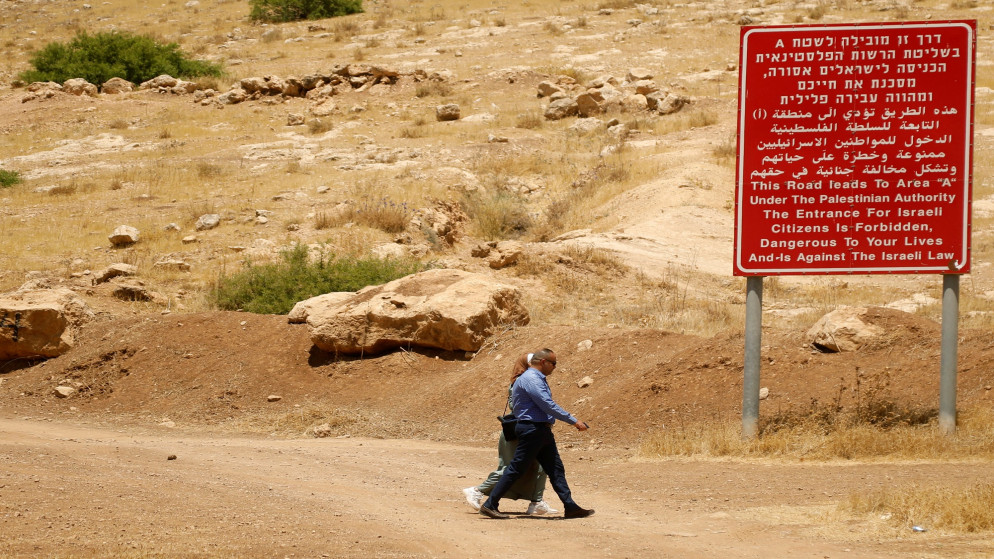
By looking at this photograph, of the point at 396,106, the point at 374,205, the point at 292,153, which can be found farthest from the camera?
the point at 396,106

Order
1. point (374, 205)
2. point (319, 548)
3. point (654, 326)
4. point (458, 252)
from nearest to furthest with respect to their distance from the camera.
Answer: point (319, 548), point (654, 326), point (458, 252), point (374, 205)

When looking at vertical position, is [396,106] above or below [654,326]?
above

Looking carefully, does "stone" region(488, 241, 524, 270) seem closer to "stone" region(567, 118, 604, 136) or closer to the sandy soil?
the sandy soil

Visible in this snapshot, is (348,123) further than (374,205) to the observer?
Yes

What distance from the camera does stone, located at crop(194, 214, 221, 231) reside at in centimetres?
2043

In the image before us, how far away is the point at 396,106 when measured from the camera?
31.6m

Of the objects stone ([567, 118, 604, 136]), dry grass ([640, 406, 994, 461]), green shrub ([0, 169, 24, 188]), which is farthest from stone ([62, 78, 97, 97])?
dry grass ([640, 406, 994, 461])

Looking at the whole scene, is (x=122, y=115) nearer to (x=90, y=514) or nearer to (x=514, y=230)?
(x=514, y=230)

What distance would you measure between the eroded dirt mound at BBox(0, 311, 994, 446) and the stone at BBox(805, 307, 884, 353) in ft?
0.39

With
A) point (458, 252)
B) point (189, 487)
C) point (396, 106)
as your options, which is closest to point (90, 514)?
point (189, 487)

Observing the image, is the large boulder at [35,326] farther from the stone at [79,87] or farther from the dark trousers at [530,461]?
the stone at [79,87]

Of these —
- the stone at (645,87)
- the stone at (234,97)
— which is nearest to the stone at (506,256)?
the stone at (645,87)

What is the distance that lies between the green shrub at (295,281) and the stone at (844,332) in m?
6.90

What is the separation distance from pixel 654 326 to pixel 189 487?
7770 mm
